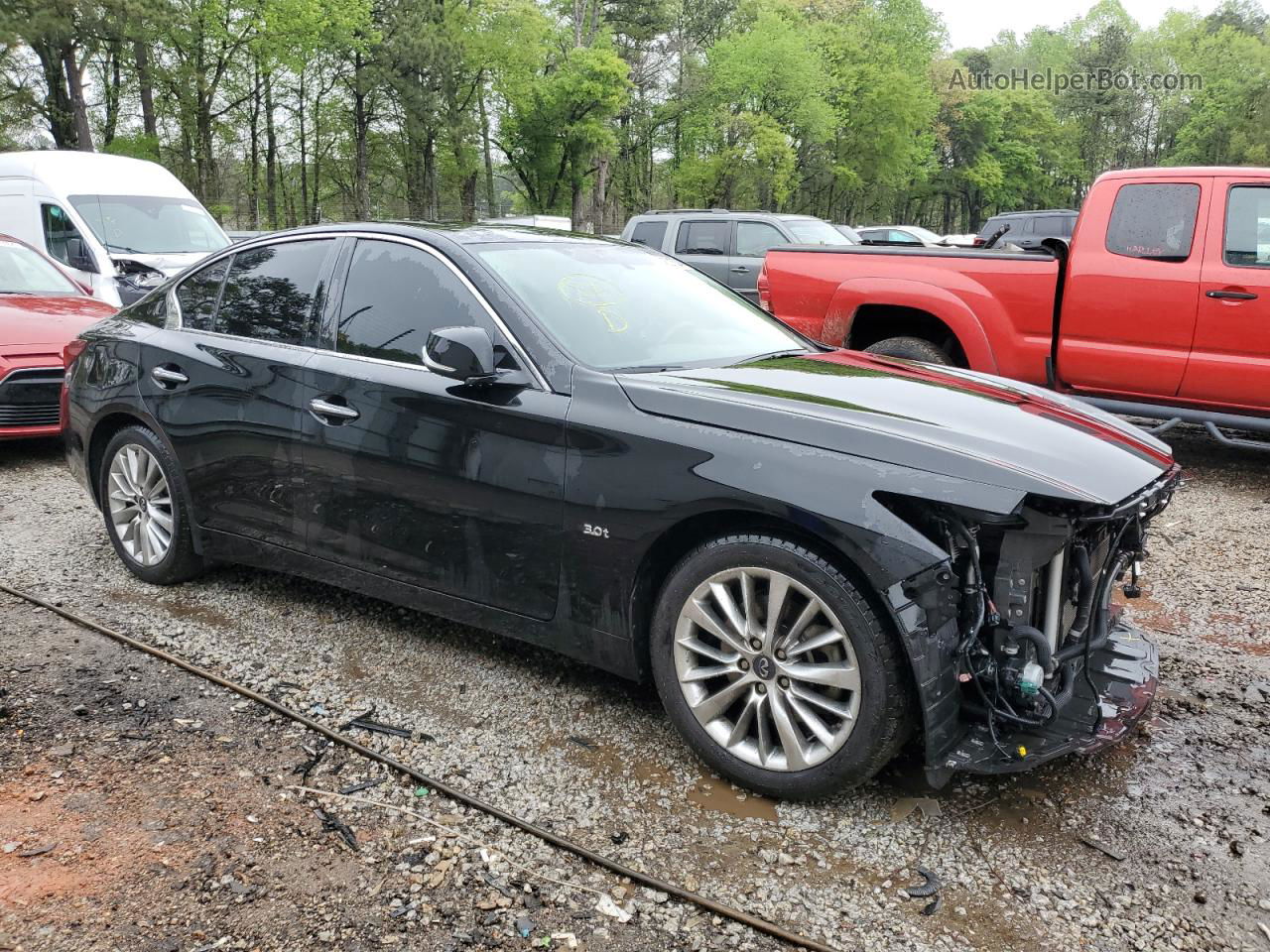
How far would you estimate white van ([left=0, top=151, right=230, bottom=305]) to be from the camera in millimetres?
11781

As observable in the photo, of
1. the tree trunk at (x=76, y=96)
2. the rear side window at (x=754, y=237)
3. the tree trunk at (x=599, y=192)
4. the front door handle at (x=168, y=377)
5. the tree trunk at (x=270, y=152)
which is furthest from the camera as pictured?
the tree trunk at (x=599, y=192)

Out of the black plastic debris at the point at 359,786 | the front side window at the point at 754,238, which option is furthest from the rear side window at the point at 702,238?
the black plastic debris at the point at 359,786

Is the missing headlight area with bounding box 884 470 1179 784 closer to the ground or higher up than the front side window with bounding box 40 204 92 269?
closer to the ground

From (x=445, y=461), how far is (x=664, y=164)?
181 ft

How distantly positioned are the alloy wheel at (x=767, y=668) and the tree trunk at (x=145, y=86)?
35.1 metres

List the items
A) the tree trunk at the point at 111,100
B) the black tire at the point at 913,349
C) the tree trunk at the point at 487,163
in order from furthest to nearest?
the tree trunk at the point at 487,163, the tree trunk at the point at 111,100, the black tire at the point at 913,349

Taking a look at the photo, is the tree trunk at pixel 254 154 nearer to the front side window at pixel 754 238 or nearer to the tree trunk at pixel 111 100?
the tree trunk at pixel 111 100

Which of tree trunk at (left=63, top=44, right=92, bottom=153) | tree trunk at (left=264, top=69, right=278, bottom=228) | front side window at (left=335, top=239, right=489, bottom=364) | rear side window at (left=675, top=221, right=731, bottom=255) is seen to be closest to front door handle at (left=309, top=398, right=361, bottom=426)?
front side window at (left=335, top=239, right=489, bottom=364)

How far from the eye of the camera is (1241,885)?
103 inches

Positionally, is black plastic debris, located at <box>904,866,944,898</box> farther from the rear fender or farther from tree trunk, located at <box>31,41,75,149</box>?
tree trunk, located at <box>31,41,75,149</box>

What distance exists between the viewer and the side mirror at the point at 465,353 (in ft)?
11.0

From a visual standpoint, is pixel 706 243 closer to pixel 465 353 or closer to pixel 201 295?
pixel 201 295

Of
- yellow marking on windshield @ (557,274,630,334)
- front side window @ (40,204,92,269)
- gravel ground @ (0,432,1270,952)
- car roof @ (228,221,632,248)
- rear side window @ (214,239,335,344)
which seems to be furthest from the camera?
front side window @ (40,204,92,269)

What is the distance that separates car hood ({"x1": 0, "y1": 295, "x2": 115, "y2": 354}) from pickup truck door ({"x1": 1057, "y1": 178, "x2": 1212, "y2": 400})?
7199mm
